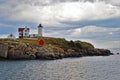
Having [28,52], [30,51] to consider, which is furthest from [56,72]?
[30,51]

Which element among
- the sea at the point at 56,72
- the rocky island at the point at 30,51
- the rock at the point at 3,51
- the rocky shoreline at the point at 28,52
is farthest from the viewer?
the rocky island at the point at 30,51

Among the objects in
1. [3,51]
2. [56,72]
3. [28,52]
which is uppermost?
[3,51]

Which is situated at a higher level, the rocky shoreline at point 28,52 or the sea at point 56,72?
the rocky shoreline at point 28,52

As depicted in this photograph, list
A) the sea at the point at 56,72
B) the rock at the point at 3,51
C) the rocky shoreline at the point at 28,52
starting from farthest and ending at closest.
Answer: the rocky shoreline at the point at 28,52 → the rock at the point at 3,51 → the sea at the point at 56,72

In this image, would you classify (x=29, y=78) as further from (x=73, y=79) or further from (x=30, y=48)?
(x=30, y=48)

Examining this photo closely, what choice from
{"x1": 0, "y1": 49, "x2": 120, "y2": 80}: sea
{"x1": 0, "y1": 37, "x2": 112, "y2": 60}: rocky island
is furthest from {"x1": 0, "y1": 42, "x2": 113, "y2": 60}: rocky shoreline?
{"x1": 0, "y1": 49, "x2": 120, "y2": 80}: sea

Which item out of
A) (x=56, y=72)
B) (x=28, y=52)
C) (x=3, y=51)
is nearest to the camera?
(x=56, y=72)

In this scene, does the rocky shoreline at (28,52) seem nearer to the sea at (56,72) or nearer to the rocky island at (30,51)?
the rocky island at (30,51)

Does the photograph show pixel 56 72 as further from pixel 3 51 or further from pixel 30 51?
pixel 30 51

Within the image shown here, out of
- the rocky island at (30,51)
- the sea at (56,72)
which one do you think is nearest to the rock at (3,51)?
the rocky island at (30,51)

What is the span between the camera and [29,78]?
2584 inches

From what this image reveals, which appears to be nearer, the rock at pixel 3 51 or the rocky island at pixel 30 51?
the rock at pixel 3 51

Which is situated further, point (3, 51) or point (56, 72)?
point (3, 51)

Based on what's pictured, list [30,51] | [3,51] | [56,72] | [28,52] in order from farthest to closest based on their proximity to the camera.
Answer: [30,51] → [28,52] → [3,51] → [56,72]
